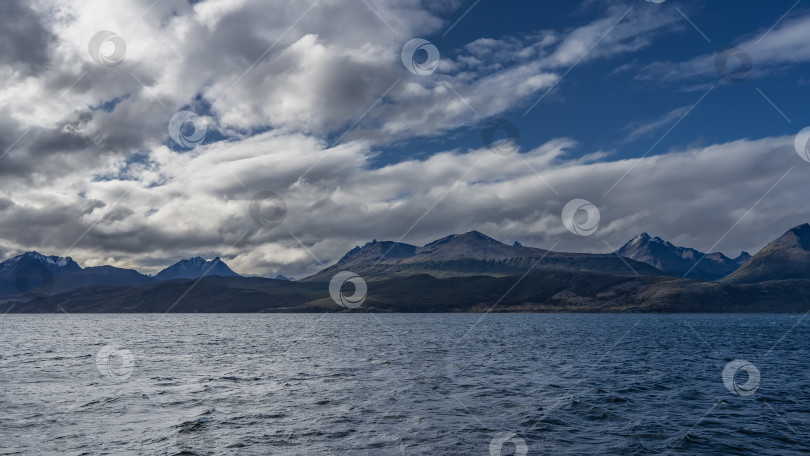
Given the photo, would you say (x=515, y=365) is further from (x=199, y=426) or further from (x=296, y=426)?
(x=199, y=426)

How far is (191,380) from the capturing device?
55.2 meters

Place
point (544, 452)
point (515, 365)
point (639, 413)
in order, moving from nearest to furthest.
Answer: point (544, 452)
point (639, 413)
point (515, 365)

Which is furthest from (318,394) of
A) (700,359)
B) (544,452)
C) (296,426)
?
(700,359)

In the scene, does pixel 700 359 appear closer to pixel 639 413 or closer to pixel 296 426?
pixel 639 413

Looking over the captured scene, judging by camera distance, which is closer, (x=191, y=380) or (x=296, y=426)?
(x=296, y=426)

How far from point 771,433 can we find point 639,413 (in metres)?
8.34

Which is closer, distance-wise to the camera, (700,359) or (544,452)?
(544,452)

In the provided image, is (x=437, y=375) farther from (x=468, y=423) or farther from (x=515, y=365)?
(x=468, y=423)

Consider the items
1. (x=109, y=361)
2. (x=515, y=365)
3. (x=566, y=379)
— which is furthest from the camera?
(x=109, y=361)

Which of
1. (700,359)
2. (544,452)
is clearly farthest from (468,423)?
(700,359)

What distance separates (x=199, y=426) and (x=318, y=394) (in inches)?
544

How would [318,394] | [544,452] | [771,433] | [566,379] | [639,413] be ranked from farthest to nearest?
[566,379] < [318,394] < [639,413] < [771,433] < [544,452]

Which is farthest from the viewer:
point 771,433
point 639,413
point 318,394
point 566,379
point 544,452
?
point 566,379

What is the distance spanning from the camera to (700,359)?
253ft
